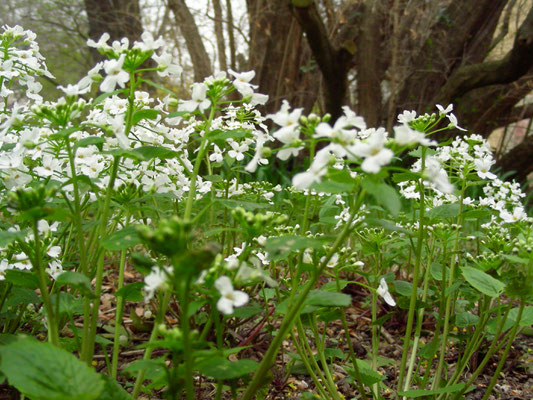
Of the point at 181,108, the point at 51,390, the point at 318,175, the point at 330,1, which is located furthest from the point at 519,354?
the point at 330,1

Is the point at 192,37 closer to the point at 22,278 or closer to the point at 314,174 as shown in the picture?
the point at 22,278

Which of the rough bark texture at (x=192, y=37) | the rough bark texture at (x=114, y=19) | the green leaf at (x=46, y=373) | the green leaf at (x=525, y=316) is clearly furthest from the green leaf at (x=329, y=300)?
the rough bark texture at (x=114, y=19)

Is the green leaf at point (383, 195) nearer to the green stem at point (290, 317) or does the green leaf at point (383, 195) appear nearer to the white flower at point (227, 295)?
the green stem at point (290, 317)

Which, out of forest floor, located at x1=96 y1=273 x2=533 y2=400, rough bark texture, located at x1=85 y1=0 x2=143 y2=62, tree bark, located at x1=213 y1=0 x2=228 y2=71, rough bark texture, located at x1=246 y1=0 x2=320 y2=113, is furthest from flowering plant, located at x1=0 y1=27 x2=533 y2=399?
rough bark texture, located at x1=85 y1=0 x2=143 y2=62

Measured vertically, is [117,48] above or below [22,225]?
above

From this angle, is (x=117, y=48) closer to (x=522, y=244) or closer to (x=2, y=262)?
(x=2, y=262)

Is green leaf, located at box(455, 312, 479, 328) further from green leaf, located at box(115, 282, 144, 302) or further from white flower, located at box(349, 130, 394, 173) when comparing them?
green leaf, located at box(115, 282, 144, 302)
